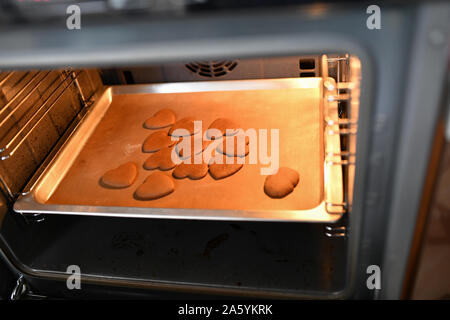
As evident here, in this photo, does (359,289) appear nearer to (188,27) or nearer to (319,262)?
(319,262)

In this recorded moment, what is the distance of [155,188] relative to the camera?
107cm

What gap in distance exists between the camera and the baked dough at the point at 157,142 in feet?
3.97

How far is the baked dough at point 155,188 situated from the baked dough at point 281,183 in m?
0.26

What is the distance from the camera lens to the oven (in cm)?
53

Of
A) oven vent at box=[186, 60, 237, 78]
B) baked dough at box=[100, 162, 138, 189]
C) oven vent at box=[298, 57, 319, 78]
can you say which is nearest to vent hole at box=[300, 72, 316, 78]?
oven vent at box=[298, 57, 319, 78]

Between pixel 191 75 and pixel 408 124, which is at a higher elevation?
pixel 408 124

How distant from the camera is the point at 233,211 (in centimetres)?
94

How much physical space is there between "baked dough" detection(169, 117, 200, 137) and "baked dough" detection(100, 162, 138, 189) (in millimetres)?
168

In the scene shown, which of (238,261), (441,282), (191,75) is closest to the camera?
(441,282)

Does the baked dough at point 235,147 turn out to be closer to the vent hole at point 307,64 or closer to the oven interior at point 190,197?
the oven interior at point 190,197

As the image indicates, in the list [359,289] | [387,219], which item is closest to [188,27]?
[387,219]

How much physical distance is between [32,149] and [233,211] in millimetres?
617

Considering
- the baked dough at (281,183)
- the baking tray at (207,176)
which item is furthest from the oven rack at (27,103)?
the baked dough at (281,183)

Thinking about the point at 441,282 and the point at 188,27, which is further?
the point at 441,282
